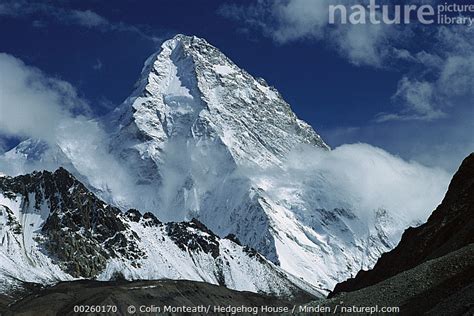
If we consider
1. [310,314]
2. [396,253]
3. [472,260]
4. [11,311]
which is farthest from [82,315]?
[472,260]

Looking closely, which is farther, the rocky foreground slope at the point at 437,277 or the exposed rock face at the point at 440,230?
the exposed rock face at the point at 440,230

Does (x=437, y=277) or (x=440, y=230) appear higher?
(x=440, y=230)

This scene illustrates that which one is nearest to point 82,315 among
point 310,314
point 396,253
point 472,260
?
point 396,253

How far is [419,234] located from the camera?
10725 cm

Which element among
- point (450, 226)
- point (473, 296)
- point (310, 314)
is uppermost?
point (450, 226)

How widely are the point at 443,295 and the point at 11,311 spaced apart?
167m

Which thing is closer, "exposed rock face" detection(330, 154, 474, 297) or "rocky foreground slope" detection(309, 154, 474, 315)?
"rocky foreground slope" detection(309, 154, 474, 315)

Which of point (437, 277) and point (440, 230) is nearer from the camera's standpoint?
point (437, 277)

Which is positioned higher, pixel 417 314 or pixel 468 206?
pixel 468 206

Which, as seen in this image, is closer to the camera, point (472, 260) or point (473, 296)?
point (473, 296)

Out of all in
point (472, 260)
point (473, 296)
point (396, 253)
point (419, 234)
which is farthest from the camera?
point (396, 253)

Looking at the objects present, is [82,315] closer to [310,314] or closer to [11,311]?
[11,311]

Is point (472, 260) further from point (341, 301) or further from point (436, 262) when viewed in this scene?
point (341, 301)

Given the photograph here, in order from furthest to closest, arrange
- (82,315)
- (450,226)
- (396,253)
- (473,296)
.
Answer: (82,315) → (396,253) → (450,226) → (473,296)
